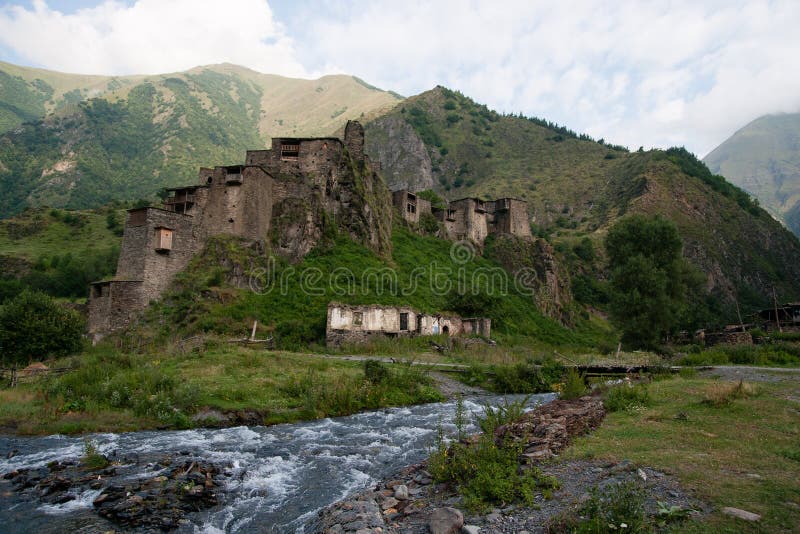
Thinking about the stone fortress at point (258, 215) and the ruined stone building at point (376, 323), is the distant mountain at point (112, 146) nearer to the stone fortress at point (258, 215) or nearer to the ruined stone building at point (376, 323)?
the stone fortress at point (258, 215)

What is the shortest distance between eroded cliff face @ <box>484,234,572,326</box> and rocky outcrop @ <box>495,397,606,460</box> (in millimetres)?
48555

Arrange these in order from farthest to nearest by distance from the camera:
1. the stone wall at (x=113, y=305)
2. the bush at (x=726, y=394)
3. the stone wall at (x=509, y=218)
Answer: the stone wall at (x=509, y=218), the stone wall at (x=113, y=305), the bush at (x=726, y=394)

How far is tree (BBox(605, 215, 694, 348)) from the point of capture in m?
39.3

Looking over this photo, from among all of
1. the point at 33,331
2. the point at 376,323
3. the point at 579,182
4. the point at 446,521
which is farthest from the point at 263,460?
the point at 579,182

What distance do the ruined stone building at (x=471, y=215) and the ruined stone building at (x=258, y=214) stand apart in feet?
20.8

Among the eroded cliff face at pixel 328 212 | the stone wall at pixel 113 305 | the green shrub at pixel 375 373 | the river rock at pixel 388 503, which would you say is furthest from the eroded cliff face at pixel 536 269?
the river rock at pixel 388 503

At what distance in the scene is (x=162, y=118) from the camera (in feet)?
497

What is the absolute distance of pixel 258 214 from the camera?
42.1 meters

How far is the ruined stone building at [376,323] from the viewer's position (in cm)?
3406

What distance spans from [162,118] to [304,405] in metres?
158

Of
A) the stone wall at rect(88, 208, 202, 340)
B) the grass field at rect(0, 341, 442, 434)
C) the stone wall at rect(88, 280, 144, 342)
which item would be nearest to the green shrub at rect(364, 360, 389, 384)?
the grass field at rect(0, 341, 442, 434)

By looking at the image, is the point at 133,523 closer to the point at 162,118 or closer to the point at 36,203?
the point at 36,203

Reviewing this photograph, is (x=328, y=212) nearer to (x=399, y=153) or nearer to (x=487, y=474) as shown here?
(x=487, y=474)

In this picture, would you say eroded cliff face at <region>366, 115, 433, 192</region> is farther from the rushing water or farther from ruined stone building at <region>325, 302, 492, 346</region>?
the rushing water
